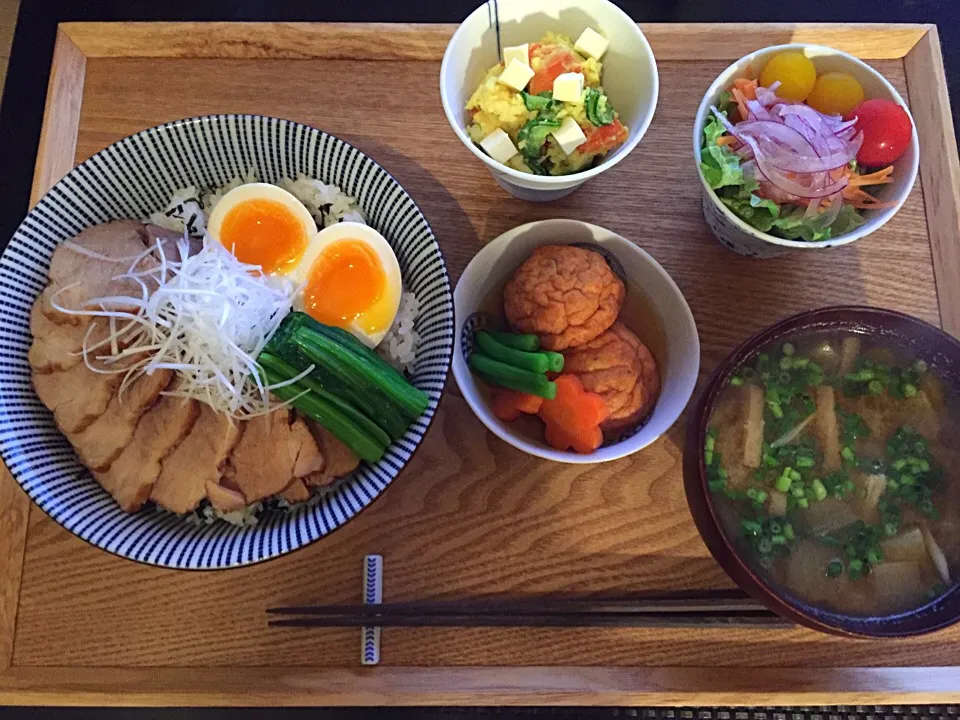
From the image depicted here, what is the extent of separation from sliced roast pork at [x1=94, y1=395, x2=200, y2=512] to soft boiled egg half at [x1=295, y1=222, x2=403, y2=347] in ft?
0.96

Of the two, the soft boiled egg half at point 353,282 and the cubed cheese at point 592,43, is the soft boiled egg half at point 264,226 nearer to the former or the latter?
the soft boiled egg half at point 353,282

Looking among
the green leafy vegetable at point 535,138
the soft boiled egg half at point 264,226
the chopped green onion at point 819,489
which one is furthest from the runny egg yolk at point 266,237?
the chopped green onion at point 819,489

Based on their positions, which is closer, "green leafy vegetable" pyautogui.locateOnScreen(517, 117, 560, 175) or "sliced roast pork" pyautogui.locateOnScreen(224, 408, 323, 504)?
"sliced roast pork" pyautogui.locateOnScreen(224, 408, 323, 504)

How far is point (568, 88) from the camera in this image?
135 centimetres

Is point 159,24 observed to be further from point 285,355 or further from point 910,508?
point 910,508

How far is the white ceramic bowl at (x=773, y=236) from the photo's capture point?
1338mm

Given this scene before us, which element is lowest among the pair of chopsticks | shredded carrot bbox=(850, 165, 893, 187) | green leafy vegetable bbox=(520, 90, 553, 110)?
the pair of chopsticks

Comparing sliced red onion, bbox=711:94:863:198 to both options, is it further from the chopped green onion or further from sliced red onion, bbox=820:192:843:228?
the chopped green onion

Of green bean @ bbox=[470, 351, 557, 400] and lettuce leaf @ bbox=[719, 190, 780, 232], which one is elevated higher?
lettuce leaf @ bbox=[719, 190, 780, 232]

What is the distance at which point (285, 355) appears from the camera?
127 cm

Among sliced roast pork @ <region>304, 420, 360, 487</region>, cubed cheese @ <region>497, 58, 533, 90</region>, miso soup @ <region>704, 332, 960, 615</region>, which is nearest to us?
miso soup @ <region>704, 332, 960, 615</region>

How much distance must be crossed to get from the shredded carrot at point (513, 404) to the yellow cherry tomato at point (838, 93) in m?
0.83

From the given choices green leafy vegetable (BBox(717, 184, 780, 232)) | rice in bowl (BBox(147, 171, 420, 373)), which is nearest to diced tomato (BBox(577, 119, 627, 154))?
green leafy vegetable (BBox(717, 184, 780, 232))

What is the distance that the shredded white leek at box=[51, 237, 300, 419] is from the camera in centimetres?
126
